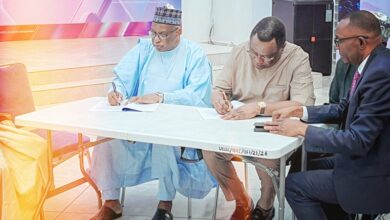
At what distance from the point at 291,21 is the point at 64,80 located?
332cm

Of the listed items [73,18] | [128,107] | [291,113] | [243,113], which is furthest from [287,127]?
[73,18]

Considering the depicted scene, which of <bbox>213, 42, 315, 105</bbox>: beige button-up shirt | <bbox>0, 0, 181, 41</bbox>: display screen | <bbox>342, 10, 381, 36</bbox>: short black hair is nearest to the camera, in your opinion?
<bbox>342, 10, 381, 36</bbox>: short black hair

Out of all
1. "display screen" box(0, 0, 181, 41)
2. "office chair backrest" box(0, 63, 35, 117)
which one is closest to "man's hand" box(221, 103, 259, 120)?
"office chair backrest" box(0, 63, 35, 117)

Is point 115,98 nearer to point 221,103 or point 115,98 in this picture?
point 115,98

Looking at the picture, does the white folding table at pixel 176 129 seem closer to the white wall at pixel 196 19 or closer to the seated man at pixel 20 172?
the seated man at pixel 20 172

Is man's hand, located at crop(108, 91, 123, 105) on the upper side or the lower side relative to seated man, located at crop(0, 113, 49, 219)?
upper

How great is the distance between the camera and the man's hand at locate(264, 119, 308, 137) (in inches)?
88.3

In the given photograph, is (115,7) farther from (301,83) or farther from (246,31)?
(301,83)

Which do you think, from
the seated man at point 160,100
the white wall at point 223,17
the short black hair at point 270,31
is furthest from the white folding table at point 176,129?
the white wall at point 223,17

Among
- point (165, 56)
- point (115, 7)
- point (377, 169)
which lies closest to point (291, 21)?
point (115, 7)

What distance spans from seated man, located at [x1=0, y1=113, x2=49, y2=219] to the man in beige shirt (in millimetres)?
878

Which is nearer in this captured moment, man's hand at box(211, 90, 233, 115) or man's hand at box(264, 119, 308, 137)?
man's hand at box(264, 119, 308, 137)

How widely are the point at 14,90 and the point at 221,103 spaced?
1.31m

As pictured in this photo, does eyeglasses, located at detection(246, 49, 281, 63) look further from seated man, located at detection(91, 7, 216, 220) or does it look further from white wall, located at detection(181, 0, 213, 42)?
white wall, located at detection(181, 0, 213, 42)
